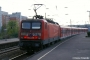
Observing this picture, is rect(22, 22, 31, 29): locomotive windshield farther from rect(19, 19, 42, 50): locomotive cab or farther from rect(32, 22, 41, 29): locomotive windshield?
rect(32, 22, 41, 29): locomotive windshield

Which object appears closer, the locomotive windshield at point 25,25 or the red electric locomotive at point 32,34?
the red electric locomotive at point 32,34

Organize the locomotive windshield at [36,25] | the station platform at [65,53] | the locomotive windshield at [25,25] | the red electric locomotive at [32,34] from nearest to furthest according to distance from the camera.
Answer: the station platform at [65,53]
the red electric locomotive at [32,34]
the locomotive windshield at [36,25]
the locomotive windshield at [25,25]

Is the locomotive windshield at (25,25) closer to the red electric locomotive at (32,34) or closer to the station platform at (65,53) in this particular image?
the red electric locomotive at (32,34)

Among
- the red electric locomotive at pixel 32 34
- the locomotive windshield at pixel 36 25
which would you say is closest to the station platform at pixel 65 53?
the red electric locomotive at pixel 32 34

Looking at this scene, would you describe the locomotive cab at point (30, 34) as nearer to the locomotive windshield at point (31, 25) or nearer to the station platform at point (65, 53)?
the locomotive windshield at point (31, 25)

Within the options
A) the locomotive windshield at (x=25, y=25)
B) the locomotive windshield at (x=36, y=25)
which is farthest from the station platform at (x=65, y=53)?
the locomotive windshield at (x=25, y=25)

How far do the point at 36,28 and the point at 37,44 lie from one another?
156 centimetres

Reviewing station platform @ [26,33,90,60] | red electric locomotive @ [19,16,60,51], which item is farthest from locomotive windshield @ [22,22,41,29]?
station platform @ [26,33,90,60]

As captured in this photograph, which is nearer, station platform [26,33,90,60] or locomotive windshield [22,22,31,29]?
station platform [26,33,90,60]

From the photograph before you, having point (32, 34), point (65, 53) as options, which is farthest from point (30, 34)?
point (65, 53)

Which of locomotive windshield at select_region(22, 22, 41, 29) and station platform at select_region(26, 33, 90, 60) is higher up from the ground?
locomotive windshield at select_region(22, 22, 41, 29)

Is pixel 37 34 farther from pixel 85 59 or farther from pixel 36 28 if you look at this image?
pixel 85 59

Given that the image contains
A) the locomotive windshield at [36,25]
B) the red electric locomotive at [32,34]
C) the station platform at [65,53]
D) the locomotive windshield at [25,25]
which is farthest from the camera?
the locomotive windshield at [25,25]

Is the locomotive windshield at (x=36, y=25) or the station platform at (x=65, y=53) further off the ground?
the locomotive windshield at (x=36, y=25)
